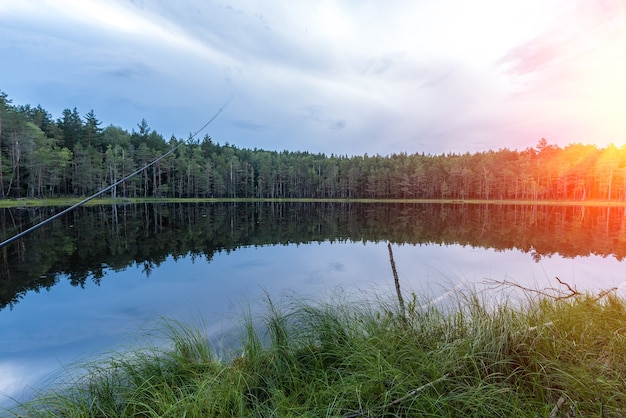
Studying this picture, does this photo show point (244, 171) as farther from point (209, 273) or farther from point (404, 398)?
point (404, 398)

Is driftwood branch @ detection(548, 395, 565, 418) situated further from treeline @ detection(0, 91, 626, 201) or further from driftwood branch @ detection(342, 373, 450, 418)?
treeline @ detection(0, 91, 626, 201)

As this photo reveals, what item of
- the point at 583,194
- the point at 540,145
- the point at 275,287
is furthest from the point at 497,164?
the point at 275,287

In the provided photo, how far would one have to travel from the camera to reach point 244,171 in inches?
3342

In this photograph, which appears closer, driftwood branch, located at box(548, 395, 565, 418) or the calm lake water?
driftwood branch, located at box(548, 395, 565, 418)

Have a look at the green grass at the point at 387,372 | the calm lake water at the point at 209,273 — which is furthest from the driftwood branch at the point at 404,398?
the calm lake water at the point at 209,273

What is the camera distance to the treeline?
47.5m

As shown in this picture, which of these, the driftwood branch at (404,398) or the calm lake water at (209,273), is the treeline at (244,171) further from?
the driftwood branch at (404,398)

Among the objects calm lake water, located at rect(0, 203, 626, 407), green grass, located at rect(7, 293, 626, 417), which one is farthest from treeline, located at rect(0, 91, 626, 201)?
green grass, located at rect(7, 293, 626, 417)

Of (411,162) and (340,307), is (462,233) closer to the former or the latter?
(340,307)

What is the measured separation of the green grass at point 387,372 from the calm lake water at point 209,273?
3.72 ft

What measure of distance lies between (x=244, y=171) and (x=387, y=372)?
8491cm

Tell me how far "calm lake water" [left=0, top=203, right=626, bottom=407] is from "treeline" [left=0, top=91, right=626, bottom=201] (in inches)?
1366

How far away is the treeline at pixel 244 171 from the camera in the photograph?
47.5 metres

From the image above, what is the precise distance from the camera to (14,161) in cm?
4431
